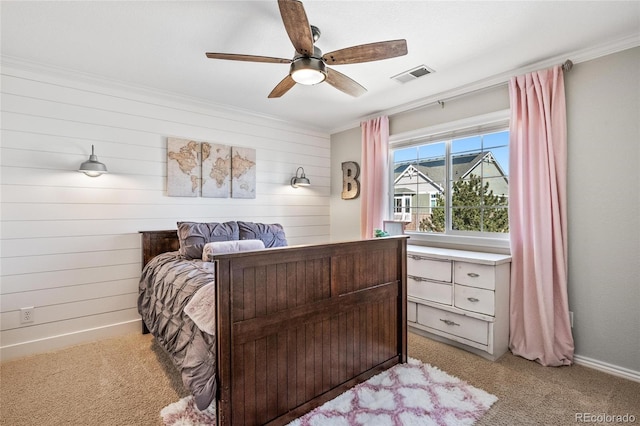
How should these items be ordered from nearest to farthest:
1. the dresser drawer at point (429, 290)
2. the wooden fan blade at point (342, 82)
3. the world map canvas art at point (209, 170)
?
the wooden fan blade at point (342, 82)
the dresser drawer at point (429, 290)
the world map canvas art at point (209, 170)

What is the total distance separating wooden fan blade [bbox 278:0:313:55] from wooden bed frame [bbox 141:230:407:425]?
1.21 metres

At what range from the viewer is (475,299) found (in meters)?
2.62

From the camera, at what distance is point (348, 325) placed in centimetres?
208

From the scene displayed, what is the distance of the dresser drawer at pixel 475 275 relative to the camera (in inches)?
99.7

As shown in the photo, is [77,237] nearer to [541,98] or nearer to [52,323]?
[52,323]

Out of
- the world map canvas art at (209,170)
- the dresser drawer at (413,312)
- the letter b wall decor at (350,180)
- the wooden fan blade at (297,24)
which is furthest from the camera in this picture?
the letter b wall decor at (350,180)

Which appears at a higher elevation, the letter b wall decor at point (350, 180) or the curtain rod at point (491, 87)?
the curtain rod at point (491, 87)

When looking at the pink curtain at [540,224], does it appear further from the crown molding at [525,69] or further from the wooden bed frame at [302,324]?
the wooden bed frame at [302,324]

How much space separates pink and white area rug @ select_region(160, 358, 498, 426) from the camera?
1.77 metres

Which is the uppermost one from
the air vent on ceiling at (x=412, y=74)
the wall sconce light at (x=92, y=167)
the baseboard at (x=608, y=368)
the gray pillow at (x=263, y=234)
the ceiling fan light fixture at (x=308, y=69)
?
the air vent on ceiling at (x=412, y=74)

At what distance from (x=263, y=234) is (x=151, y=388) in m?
1.70

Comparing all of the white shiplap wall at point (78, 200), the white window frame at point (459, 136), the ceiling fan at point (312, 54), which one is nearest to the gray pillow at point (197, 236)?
the white shiplap wall at point (78, 200)

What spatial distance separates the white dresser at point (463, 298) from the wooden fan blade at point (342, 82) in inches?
63.4

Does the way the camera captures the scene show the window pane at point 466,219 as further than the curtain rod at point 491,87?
Yes
